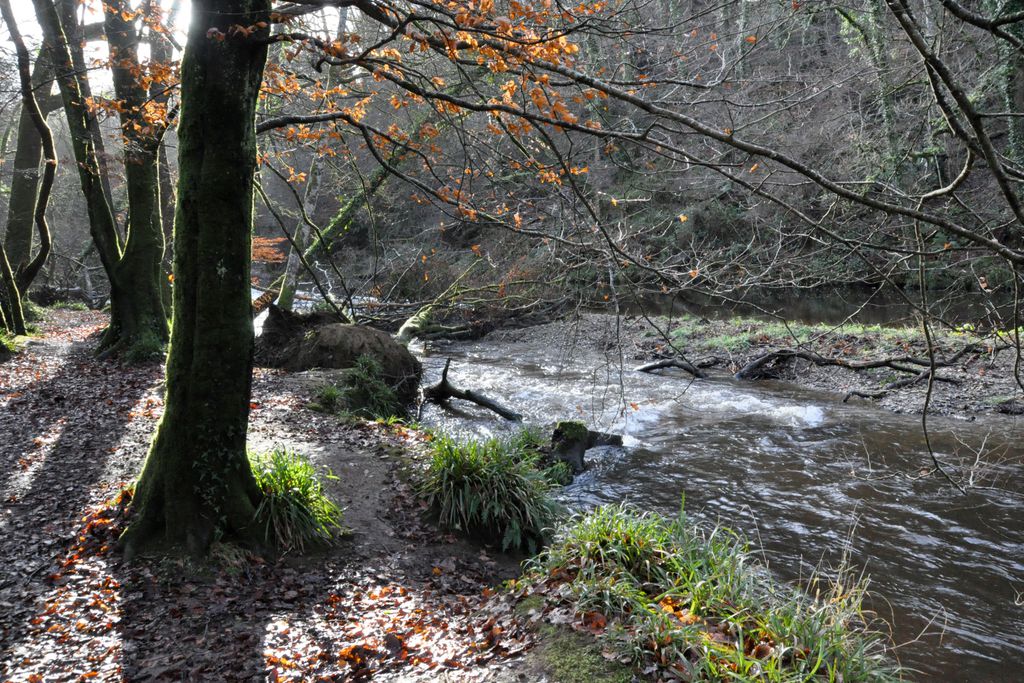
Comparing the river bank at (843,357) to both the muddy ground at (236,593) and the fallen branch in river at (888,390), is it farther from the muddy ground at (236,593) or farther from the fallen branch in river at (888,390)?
the muddy ground at (236,593)

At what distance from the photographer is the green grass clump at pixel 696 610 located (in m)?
3.36

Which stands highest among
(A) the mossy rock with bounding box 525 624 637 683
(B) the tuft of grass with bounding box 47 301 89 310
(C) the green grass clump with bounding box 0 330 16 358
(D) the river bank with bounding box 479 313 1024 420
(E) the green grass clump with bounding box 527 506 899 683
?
(D) the river bank with bounding box 479 313 1024 420

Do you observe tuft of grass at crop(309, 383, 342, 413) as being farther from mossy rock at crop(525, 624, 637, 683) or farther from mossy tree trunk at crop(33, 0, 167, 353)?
mossy rock at crop(525, 624, 637, 683)

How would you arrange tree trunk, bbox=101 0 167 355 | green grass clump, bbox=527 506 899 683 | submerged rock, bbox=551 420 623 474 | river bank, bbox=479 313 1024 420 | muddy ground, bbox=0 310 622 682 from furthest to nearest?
tree trunk, bbox=101 0 167 355 < river bank, bbox=479 313 1024 420 < submerged rock, bbox=551 420 623 474 < muddy ground, bbox=0 310 622 682 < green grass clump, bbox=527 506 899 683

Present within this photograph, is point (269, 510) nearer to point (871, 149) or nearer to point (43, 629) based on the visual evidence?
point (43, 629)

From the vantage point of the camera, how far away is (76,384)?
30.6 ft

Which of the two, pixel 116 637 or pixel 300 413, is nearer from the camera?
pixel 116 637

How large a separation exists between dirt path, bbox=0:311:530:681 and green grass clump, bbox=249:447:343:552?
0.18 metres

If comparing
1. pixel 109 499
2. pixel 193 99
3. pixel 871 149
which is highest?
pixel 871 149

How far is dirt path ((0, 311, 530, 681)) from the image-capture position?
388cm

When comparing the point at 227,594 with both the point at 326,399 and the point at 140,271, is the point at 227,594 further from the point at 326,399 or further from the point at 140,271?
the point at 140,271

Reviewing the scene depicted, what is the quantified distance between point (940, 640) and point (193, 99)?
6.81 metres

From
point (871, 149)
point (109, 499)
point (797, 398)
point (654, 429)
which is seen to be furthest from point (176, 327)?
point (871, 149)

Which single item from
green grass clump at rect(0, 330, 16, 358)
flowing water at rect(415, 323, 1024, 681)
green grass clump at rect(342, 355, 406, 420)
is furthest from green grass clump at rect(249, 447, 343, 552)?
green grass clump at rect(0, 330, 16, 358)
